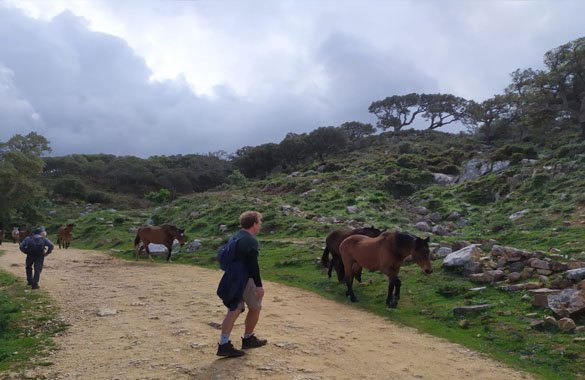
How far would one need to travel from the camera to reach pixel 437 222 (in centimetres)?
2327

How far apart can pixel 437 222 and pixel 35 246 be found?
18351 millimetres

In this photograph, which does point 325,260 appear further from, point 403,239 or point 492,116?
point 492,116

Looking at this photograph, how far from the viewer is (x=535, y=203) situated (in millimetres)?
20938

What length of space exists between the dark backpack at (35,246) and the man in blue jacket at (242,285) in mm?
7954

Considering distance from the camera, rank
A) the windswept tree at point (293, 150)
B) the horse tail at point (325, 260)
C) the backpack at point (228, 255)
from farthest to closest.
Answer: the windswept tree at point (293, 150) → the horse tail at point (325, 260) → the backpack at point (228, 255)

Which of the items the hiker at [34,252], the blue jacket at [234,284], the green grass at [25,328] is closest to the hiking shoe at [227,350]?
the blue jacket at [234,284]

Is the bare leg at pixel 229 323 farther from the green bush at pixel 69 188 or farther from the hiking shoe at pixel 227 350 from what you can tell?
the green bush at pixel 69 188

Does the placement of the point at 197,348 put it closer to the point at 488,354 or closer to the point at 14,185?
the point at 488,354

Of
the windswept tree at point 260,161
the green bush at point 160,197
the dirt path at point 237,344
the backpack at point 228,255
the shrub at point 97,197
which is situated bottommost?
the dirt path at point 237,344

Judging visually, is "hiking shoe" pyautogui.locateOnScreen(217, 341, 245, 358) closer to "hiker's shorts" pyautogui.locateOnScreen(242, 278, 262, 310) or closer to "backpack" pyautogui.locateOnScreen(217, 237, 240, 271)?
"hiker's shorts" pyautogui.locateOnScreen(242, 278, 262, 310)

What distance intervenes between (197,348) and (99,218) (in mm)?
30821

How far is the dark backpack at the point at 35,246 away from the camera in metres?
11.8

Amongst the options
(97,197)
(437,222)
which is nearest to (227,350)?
(437,222)

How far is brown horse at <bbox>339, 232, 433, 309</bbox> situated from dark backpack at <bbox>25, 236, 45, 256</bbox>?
804 centimetres
